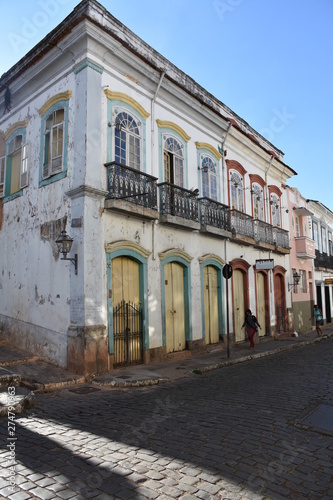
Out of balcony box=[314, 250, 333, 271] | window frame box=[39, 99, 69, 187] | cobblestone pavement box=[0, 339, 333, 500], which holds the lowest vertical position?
cobblestone pavement box=[0, 339, 333, 500]

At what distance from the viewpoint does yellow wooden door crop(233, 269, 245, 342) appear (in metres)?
14.6

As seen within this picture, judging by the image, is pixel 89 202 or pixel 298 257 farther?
pixel 298 257

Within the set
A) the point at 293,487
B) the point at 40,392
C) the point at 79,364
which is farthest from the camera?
the point at 79,364

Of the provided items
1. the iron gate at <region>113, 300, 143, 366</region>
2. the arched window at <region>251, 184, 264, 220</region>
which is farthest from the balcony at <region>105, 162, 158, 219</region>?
the arched window at <region>251, 184, 264, 220</region>

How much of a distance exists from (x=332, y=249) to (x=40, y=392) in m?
28.3

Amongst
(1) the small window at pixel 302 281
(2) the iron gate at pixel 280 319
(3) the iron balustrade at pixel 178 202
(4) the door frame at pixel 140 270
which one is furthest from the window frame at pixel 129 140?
(1) the small window at pixel 302 281

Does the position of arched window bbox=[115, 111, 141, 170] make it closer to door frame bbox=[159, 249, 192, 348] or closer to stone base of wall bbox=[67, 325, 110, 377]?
door frame bbox=[159, 249, 192, 348]

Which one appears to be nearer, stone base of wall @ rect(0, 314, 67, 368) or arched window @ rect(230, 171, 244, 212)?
stone base of wall @ rect(0, 314, 67, 368)

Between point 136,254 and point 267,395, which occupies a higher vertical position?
point 136,254

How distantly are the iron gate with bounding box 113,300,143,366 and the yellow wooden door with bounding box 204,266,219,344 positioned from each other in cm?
353

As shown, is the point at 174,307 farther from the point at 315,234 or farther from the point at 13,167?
the point at 315,234

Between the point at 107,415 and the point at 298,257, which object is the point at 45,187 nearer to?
the point at 107,415

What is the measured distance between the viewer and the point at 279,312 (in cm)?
1820

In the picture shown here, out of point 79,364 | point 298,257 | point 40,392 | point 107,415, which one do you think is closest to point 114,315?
point 79,364
